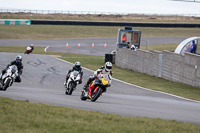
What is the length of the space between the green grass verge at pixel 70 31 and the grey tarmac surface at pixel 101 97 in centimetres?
3201

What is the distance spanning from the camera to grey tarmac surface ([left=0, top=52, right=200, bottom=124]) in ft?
37.4

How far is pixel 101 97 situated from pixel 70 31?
55.2 m

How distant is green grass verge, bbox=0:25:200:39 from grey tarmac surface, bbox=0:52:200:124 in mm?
32005

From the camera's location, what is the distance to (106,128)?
835 centimetres

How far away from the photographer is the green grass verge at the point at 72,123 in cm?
816

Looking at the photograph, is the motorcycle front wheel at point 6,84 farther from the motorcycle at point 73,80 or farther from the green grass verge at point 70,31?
the green grass verge at point 70,31

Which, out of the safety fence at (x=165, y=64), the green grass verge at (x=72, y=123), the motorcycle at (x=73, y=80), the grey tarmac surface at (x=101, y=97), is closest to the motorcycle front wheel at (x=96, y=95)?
the grey tarmac surface at (x=101, y=97)

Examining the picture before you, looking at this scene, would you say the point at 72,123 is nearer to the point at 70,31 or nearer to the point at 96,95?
the point at 96,95

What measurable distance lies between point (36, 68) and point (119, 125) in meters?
18.6

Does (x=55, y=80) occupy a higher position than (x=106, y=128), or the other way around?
(x=106, y=128)

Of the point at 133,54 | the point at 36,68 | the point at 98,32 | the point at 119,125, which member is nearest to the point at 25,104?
the point at 119,125

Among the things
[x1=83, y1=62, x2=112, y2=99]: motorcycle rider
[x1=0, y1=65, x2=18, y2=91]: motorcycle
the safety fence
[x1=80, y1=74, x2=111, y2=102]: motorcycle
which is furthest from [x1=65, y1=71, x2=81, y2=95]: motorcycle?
the safety fence

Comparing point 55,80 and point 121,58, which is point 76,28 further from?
point 55,80

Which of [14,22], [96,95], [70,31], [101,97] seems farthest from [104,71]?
[14,22]
